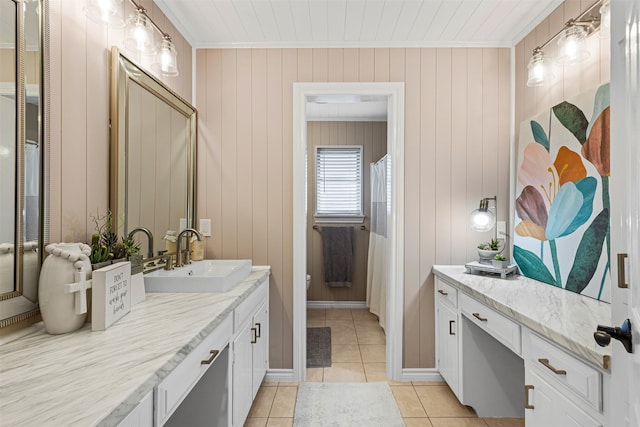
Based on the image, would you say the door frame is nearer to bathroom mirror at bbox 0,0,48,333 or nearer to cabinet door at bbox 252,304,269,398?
cabinet door at bbox 252,304,269,398

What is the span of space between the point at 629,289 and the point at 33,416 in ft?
4.38

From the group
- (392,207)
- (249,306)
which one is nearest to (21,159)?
(249,306)

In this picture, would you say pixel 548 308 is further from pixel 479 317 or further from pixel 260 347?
pixel 260 347

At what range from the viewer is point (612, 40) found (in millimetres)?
875

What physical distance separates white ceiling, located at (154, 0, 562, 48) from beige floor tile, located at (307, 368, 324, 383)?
7.99 ft

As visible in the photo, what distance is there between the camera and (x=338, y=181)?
4.11 metres

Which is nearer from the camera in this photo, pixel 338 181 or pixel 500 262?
pixel 500 262

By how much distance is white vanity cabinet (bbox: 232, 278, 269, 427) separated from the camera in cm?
162

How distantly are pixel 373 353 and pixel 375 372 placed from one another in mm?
334

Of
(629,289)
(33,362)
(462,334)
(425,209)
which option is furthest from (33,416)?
(425,209)

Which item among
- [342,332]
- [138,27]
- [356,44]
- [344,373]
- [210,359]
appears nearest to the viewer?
[210,359]

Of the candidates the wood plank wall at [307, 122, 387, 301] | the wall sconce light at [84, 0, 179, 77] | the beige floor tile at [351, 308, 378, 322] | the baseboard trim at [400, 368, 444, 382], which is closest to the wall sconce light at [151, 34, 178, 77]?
the wall sconce light at [84, 0, 179, 77]

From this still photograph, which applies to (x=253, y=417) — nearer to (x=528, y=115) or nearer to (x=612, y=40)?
(x=612, y=40)

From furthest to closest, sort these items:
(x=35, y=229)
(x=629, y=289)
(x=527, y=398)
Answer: (x=527, y=398) < (x=35, y=229) < (x=629, y=289)
